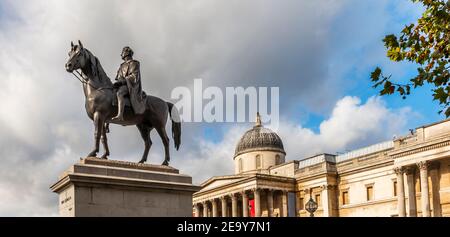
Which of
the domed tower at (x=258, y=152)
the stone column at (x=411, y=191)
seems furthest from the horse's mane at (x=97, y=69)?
the domed tower at (x=258, y=152)

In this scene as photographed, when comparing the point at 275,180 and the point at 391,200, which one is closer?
the point at 391,200

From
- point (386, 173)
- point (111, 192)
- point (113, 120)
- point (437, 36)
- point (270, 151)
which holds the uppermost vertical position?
point (270, 151)

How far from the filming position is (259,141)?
86188 millimetres

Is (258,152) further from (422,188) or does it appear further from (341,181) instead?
(422,188)

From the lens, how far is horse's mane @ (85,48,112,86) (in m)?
15.2

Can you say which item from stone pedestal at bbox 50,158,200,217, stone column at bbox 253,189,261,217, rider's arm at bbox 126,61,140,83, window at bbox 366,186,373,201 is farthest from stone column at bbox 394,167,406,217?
rider's arm at bbox 126,61,140,83

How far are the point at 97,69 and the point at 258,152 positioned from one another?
70.9 meters

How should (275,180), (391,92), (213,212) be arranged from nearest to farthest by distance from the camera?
(391,92) < (275,180) < (213,212)

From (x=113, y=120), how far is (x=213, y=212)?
6721 cm

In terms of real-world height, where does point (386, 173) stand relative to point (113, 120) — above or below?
above

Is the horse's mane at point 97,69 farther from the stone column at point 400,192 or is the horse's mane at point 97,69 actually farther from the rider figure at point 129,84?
the stone column at point 400,192

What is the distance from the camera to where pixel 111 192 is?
14.2 m
